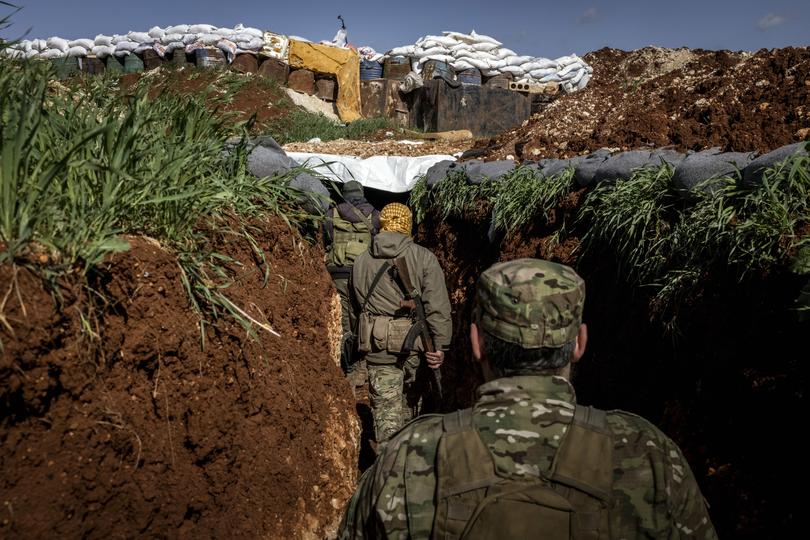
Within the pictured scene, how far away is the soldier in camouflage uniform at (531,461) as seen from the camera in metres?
1.34

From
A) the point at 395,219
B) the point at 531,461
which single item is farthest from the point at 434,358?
the point at 531,461

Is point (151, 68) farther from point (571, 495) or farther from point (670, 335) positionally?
point (571, 495)

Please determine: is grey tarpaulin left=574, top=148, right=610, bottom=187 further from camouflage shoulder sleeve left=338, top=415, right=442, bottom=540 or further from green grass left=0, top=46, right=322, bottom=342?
camouflage shoulder sleeve left=338, top=415, right=442, bottom=540

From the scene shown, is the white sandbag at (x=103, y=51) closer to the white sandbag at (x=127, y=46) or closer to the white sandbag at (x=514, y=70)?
the white sandbag at (x=127, y=46)

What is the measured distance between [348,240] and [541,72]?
38.9 ft

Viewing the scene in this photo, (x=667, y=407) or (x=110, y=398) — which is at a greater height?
(x=110, y=398)

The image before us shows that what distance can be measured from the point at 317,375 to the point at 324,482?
523 millimetres

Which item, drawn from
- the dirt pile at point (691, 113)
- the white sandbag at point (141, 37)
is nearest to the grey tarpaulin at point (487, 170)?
the dirt pile at point (691, 113)

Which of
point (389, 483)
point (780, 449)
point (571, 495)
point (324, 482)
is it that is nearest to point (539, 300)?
point (571, 495)

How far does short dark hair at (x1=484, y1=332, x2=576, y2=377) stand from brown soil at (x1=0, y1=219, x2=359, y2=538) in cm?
111

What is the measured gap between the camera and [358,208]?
6902 millimetres

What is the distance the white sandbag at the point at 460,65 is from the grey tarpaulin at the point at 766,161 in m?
14.1

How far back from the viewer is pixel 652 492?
4.50 feet

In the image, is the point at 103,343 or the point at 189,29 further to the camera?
the point at 189,29
